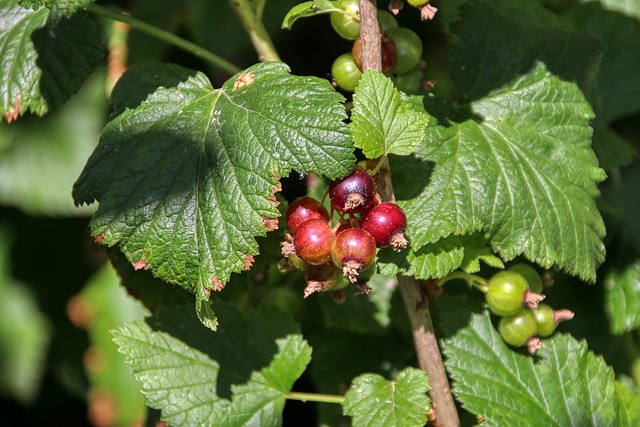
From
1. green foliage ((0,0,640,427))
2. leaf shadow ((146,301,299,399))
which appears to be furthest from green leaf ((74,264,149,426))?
leaf shadow ((146,301,299,399))

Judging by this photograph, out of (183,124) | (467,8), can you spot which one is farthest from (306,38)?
(183,124)

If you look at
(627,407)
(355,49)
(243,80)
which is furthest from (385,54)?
(627,407)

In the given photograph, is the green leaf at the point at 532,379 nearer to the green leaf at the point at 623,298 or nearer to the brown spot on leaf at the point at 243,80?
the green leaf at the point at 623,298

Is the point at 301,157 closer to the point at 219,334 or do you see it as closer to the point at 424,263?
the point at 424,263

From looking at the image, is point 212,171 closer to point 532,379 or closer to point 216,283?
point 216,283

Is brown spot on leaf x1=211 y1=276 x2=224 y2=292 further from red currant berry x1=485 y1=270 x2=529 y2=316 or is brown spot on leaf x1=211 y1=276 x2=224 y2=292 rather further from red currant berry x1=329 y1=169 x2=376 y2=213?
red currant berry x1=485 y1=270 x2=529 y2=316

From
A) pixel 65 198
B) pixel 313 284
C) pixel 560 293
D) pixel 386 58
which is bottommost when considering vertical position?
pixel 65 198
